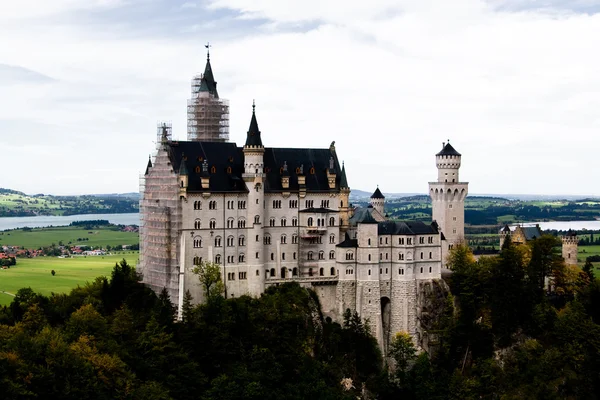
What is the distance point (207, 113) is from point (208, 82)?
4.60 meters

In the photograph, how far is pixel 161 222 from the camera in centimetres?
10694

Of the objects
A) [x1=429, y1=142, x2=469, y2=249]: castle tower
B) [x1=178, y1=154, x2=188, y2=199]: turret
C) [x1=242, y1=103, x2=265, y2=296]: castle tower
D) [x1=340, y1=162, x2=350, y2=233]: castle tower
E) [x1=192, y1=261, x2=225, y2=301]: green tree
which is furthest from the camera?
[x1=429, y1=142, x2=469, y2=249]: castle tower

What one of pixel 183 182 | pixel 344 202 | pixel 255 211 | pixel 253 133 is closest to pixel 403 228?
pixel 344 202

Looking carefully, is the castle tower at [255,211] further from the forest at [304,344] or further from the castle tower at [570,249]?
the castle tower at [570,249]

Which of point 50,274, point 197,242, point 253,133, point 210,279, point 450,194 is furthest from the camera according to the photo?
point 50,274

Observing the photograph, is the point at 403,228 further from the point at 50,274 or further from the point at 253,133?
the point at 50,274

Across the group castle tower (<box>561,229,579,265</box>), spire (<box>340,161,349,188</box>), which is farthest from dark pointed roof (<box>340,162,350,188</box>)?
castle tower (<box>561,229,579,265</box>)

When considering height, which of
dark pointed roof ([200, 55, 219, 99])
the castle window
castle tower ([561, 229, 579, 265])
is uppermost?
dark pointed roof ([200, 55, 219, 99])

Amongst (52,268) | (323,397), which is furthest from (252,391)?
(52,268)

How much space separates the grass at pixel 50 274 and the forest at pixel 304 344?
30.6 metres

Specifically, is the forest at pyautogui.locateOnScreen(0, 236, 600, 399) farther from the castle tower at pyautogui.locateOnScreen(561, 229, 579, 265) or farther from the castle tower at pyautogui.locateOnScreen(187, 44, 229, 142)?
the castle tower at pyautogui.locateOnScreen(187, 44, 229, 142)

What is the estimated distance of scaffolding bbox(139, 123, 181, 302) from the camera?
105m

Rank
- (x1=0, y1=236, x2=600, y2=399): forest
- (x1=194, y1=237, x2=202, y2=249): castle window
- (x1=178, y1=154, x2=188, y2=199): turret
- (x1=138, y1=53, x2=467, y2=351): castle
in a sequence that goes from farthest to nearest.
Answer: (x1=138, y1=53, x2=467, y2=351): castle
(x1=194, y1=237, x2=202, y2=249): castle window
(x1=178, y1=154, x2=188, y2=199): turret
(x1=0, y1=236, x2=600, y2=399): forest

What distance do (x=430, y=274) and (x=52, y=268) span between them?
85.4 m
